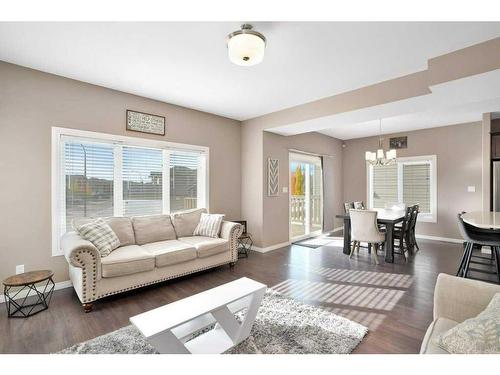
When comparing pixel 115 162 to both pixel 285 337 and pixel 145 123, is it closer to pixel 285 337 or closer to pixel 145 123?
pixel 145 123

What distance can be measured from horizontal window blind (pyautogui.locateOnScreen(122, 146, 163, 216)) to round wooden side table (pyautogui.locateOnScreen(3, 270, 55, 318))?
3.99 ft

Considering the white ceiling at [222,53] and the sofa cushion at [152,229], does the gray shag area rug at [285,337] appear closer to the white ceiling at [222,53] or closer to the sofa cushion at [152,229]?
the sofa cushion at [152,229]

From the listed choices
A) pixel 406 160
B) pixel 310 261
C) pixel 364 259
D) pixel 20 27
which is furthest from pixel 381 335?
pixel 406 160

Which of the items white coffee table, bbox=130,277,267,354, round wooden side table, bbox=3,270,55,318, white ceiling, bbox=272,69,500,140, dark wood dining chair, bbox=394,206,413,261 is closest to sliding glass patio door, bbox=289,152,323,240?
white ceiling, bbox=272,69,500,140

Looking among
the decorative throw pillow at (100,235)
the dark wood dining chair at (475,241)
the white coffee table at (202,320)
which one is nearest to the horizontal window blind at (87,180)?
the decorative throw pillow at (100,235)

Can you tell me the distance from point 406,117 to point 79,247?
569cm

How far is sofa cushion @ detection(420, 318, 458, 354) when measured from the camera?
1.09 meters

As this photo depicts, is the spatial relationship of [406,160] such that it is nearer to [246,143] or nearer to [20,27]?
[246,143]

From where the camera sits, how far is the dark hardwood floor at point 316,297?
1.96 m

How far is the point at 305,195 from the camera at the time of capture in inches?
236

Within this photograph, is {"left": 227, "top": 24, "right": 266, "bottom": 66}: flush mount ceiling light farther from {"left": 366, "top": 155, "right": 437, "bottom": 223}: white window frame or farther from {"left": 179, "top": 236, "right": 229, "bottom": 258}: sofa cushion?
{"left": 366, "top": 155, "right": 437, "bottom": 223}: white window frame

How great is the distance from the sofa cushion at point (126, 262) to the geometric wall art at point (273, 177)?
8.43 ft

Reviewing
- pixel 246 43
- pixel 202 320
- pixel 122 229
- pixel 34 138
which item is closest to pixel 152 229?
pixel 122 229

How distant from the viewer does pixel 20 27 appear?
2.04m
